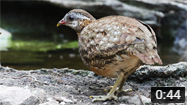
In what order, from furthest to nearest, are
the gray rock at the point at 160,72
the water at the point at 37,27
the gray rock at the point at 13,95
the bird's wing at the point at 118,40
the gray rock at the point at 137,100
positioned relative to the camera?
the water at the point at 37,27 → the gray rock at the point at 160,72 → the gray rock at the point at 137,100 → the bird's wing at the point at 118,40 → the gray rock at the point at 13,95

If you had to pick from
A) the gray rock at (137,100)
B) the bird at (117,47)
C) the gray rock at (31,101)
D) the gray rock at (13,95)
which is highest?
the bird at (117,47)

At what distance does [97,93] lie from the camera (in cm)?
358

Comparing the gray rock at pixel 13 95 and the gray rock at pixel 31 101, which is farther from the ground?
the gray rock at pixel 13 95

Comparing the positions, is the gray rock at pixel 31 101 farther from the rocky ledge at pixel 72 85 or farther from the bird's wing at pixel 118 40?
the bird's wing at pixel 118 40

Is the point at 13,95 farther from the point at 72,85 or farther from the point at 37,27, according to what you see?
the point at 37,27

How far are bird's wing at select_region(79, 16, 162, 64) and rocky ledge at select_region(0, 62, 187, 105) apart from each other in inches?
21.5

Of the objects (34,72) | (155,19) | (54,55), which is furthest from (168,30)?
(34,72)

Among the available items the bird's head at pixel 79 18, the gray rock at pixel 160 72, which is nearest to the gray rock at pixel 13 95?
the bird's head at pixel 79 18

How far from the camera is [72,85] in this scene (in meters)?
3.83
